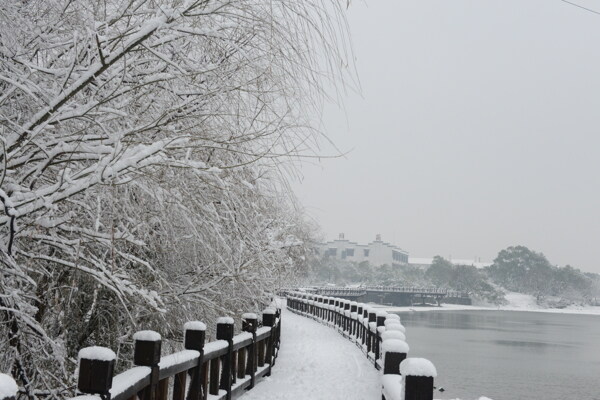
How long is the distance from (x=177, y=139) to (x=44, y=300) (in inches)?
95.8

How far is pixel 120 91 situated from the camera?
157 inches

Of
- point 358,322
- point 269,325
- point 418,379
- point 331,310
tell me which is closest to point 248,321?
point 269,325

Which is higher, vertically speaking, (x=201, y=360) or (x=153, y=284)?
(x=153, y=284)

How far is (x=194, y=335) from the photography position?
5.80 metres

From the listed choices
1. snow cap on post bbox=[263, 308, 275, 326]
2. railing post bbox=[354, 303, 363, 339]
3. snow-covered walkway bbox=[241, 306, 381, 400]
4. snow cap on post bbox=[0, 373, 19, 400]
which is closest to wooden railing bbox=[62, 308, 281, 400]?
snow cap on post bbox=[263, 308, 275, 326]

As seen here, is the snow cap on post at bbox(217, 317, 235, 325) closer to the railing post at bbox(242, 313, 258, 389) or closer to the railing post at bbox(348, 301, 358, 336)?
the railing post at bbox(242, 313, 258, 389)

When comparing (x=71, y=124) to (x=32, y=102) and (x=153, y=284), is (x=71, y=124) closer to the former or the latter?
(x=32, y=102)

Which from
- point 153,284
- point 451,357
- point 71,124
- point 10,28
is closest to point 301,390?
point 153,284

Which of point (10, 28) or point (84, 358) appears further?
point (10, 28)

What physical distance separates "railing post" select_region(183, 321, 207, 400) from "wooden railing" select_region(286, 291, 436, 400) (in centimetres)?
159

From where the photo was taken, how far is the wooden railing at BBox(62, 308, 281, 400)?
3.34 meters

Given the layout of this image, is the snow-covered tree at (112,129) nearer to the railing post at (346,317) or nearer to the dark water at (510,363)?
the railing post at (346,317)

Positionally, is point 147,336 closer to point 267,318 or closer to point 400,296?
point 267,318

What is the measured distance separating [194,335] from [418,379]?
8.35 ft
